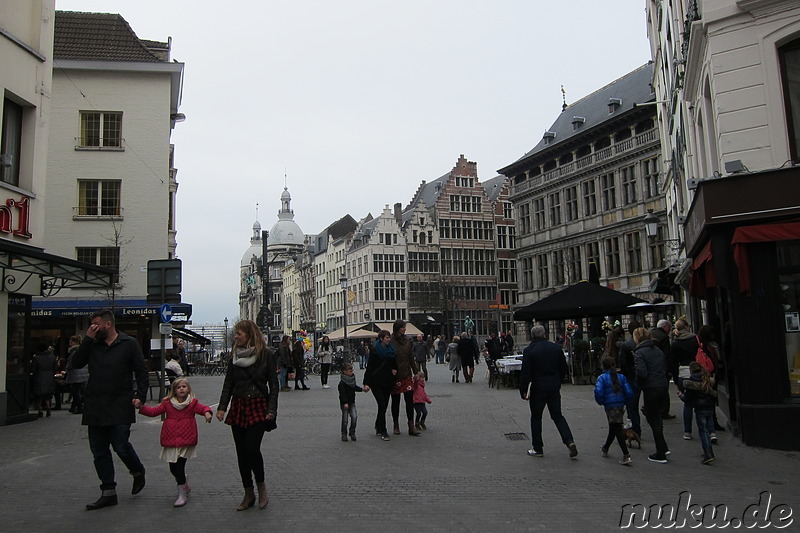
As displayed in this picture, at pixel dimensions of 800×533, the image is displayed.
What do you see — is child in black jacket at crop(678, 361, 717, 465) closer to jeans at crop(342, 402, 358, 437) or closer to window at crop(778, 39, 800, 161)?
window at crop(778, 39, 800, 161)

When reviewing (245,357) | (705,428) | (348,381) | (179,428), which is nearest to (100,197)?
(348,381)

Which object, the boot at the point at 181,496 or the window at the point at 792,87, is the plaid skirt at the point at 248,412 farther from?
the window at the point at 792,87

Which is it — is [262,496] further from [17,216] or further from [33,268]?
[17,216]

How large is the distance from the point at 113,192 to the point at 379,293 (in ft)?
164

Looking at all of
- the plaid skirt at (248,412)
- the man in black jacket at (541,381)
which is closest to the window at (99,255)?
the man in black jacket at (541,381)

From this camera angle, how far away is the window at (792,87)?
10.5 m

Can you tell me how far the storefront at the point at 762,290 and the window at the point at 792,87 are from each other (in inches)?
34.1

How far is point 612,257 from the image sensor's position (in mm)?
46219

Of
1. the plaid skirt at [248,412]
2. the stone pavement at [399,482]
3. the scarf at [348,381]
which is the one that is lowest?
the stone pavement at [399,482]

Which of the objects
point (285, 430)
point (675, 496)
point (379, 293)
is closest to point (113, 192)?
point (285, 430)

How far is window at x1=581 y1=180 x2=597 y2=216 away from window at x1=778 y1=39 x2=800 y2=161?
3766 centimetres

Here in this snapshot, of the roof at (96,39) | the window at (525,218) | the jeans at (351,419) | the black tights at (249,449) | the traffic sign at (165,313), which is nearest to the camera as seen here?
the black tights at (249,449)

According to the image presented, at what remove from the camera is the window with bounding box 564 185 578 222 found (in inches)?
1957

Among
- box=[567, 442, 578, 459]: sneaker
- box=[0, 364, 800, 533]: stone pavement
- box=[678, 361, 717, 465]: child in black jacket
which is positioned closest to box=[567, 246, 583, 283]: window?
box=[0, 364, 800, 533]: stone pavement
